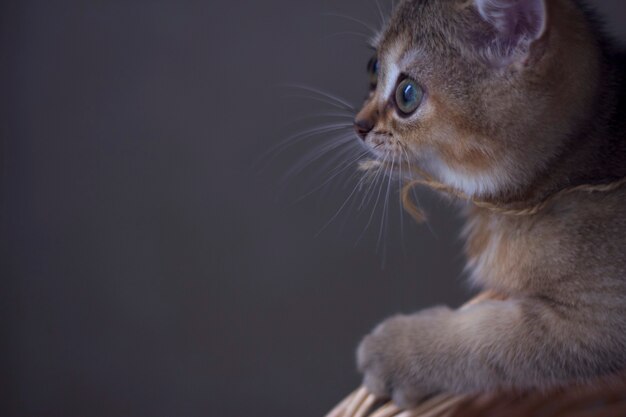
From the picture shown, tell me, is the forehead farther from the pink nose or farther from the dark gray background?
the dark gray background

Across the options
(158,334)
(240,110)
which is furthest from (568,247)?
(158,334)

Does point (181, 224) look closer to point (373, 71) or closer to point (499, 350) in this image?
point (373, 71)

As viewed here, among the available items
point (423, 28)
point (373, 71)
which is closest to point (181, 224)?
point (373, 71)

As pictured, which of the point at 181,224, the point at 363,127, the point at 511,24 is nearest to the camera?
the point at 511,24

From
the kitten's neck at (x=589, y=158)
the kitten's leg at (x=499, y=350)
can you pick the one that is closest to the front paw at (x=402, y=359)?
the kitten's leg at (x=499, y=350)

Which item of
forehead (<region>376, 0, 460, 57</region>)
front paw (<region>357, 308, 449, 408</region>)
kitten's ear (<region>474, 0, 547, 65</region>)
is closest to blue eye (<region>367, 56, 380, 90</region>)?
forehead (<region>376, 0, 460, 57</region>)

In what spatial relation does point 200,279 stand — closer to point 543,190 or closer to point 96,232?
point 96,232
